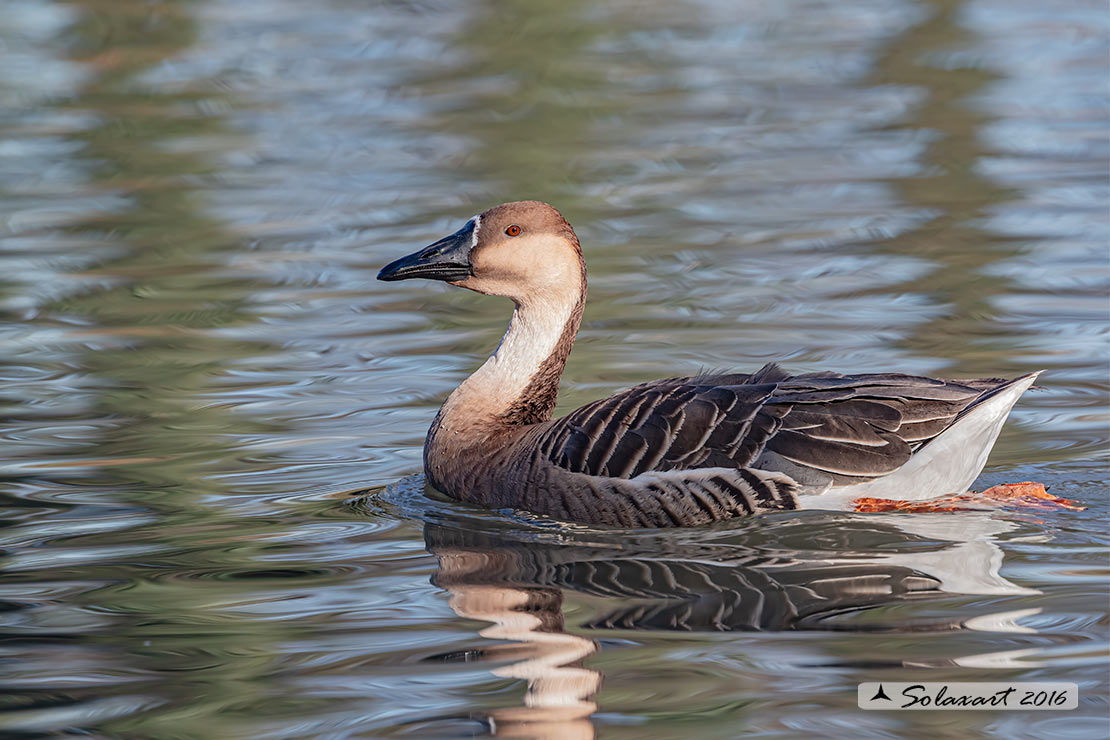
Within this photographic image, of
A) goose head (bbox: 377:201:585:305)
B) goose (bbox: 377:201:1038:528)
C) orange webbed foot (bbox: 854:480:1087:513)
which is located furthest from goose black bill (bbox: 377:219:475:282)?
orange webbed foot (bbox: 854:480:1087:513)

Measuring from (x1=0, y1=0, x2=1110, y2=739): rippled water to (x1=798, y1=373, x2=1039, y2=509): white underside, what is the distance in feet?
0.46

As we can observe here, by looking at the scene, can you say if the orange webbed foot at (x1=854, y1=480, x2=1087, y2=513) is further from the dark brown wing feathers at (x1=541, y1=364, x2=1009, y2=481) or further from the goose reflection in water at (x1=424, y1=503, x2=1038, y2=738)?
the dark brown wing feathers at (x1=541, y1=364, x2=1009, y2=481)

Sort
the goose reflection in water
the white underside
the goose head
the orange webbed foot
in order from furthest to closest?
the goose head
the orange webbed foot
the white underside
the goose reflection in water

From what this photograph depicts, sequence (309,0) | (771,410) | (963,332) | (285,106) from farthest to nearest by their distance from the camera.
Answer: (309,0) < (285,106) < (963,332) < (771,410)

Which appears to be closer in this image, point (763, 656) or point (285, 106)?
point (763, 656)

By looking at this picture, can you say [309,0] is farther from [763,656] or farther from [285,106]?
[763,656]

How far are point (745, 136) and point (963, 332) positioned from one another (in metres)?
8.38

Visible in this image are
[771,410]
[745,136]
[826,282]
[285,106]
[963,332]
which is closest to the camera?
[771,410]

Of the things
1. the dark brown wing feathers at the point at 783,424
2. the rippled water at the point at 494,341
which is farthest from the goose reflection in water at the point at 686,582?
the dark brown wing feathers at the point at 783,424

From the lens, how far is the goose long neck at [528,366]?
29.9 ft

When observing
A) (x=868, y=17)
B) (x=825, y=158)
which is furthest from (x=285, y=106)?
(x=868, y=17)

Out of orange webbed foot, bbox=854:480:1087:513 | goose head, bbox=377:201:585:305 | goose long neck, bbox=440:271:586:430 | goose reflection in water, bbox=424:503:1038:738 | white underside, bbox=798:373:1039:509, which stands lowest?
goose reflection in water, bbox=424:503:1038:738

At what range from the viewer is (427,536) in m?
8.41

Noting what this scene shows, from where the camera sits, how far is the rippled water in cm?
645
